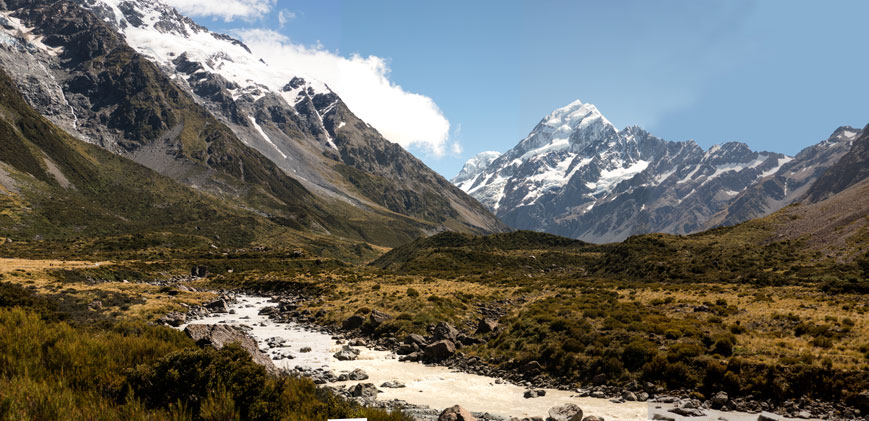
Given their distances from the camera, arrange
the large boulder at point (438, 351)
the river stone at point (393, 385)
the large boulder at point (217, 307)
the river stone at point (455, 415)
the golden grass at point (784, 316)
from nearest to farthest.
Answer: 1. the river stone at point (455, 415)
2. the golden grass at point (784, 316)
3. the river stone at point (393, 385)
4. the large boulder at point (438, 351)
5. the large boulder at point (217, 307)

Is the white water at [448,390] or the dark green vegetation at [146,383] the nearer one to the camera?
the dark green vegetation at [146,383]

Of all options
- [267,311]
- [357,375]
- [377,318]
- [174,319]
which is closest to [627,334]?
[357,375]

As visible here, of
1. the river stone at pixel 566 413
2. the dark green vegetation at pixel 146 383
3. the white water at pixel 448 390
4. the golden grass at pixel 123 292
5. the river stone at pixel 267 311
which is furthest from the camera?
the river stone at pixel 267 311

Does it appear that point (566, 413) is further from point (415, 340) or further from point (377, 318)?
point (377, 318)

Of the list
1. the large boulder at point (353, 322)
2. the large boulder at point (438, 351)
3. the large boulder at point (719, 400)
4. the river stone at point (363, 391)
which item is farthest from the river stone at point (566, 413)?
the large boulder at point (353, 322)

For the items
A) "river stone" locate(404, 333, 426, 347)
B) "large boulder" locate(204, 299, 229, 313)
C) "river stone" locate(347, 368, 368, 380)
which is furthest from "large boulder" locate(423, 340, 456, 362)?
"large boulder" locate(204, 299, 229, 313)

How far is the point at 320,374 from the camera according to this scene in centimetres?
2641

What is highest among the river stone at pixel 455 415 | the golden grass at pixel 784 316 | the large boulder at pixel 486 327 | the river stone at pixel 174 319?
the golden grass at pixel 784 316

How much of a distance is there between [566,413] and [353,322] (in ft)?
97.9

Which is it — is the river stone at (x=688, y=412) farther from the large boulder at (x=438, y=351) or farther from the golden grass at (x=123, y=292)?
the golden grass at (x=123, y=292)

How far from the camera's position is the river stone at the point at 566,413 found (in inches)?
688

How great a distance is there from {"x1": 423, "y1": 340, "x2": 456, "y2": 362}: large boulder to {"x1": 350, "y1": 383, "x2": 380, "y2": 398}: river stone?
9078 mm

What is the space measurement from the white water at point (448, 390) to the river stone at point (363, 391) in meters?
0.44

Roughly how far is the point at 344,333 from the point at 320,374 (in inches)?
638
